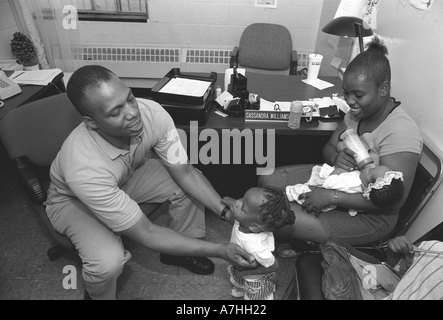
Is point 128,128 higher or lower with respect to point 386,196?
higher

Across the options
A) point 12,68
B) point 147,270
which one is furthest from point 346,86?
point 12,68

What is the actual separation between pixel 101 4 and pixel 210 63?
128 centimetres

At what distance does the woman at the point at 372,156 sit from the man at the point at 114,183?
40cm

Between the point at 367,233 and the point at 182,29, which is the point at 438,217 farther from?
the point at 182,29

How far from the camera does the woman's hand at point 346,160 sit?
5.40 feet

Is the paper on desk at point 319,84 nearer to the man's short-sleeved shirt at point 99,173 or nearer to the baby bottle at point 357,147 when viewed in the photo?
the baby bottle at point 357,147

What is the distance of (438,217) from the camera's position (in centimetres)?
163

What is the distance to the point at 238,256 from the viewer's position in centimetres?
141

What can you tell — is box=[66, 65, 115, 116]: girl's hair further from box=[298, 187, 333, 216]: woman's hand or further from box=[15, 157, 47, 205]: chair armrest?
box=[298, 187, 333, 216]: woman's hand

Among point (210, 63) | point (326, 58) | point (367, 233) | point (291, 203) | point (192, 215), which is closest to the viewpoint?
point (367, 233)

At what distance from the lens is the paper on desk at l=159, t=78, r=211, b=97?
6.01 feet

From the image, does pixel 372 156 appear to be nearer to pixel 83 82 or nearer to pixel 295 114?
pixel 295 114

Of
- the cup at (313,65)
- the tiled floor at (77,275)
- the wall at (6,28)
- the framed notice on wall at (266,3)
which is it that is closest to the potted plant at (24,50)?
the wall at (6,28)

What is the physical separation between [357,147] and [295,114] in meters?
0.40
